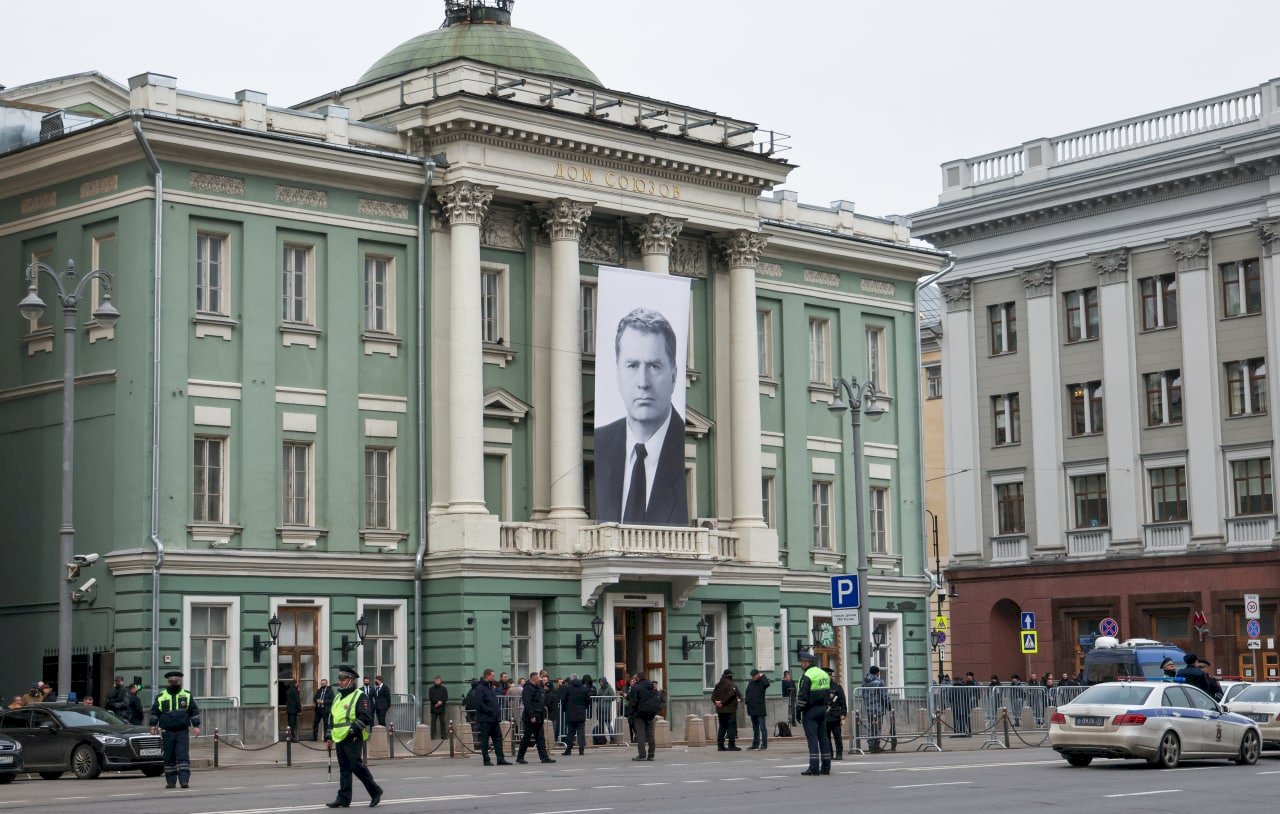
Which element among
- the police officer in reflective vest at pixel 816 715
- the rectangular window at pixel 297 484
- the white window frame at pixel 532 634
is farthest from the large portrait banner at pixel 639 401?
the police officer in reflective vest at pixel 816 715

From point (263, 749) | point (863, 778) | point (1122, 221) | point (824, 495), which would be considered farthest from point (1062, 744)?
point (1122, 221)

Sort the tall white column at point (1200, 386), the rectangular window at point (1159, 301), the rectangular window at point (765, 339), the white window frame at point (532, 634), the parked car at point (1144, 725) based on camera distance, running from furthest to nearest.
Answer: the rectangular window at point (1159, 301), the tall white column at point (1200, 386), the rectangular window at point (765, 339), the white window frame at point (532, 634), the parked car at point (1144, 725)

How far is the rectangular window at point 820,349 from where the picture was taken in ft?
186

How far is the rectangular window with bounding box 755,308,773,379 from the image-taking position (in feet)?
180

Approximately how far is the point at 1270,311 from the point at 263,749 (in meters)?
38.9

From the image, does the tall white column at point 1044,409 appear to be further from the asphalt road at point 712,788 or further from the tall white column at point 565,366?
the asphalt road at point 712,788

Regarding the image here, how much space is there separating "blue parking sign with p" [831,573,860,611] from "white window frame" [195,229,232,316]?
47.6ft

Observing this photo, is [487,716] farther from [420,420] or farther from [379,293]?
[379,293]

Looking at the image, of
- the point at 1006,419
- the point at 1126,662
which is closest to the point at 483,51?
the point at 1126,662

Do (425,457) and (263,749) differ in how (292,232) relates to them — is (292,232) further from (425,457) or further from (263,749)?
(263,749)

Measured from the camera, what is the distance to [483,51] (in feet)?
170

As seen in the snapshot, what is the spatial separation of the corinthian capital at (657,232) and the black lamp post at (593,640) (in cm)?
943

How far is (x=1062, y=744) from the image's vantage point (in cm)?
3088

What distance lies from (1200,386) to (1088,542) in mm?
6780
